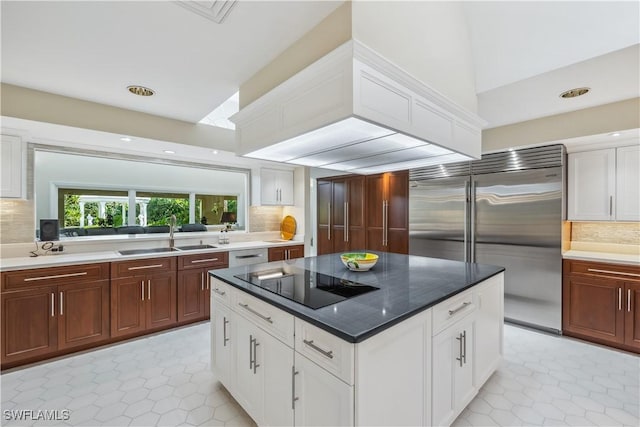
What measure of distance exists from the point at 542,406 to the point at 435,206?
2.45 metres

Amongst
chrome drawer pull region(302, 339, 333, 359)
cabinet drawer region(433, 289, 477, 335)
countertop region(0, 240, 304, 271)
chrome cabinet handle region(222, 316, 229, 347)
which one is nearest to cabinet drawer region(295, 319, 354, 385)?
chrome drawer pull region(302, 339, 333, 359)

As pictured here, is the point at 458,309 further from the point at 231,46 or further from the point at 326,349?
the point at 231,46

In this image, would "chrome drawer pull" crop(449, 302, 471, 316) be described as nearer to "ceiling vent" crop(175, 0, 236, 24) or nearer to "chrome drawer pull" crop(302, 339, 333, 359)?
"chrome drawer pull" crop(302, 339, 333, 359)

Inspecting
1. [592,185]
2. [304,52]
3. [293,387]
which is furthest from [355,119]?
[592,185]

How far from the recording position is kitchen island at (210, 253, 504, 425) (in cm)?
122

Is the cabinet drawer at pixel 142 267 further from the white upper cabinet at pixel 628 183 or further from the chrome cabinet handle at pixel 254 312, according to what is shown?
the white upper cabinet at pixel 628 183

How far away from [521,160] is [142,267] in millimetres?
4399

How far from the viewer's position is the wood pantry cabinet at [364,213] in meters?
4.42

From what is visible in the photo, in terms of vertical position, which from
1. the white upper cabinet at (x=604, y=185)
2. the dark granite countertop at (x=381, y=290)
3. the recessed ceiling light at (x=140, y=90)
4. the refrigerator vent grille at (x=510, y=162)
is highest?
the recessed ceiling light at (x=140, y=90)

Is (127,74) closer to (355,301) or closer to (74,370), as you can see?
(355,301)

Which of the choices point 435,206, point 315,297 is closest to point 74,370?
point 315,297

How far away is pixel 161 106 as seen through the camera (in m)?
2.72

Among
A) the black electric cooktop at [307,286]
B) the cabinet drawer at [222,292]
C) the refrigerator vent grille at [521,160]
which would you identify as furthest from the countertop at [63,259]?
the refrigerator vent grille at [521,160]

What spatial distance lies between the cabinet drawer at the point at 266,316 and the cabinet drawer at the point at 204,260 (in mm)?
1756
